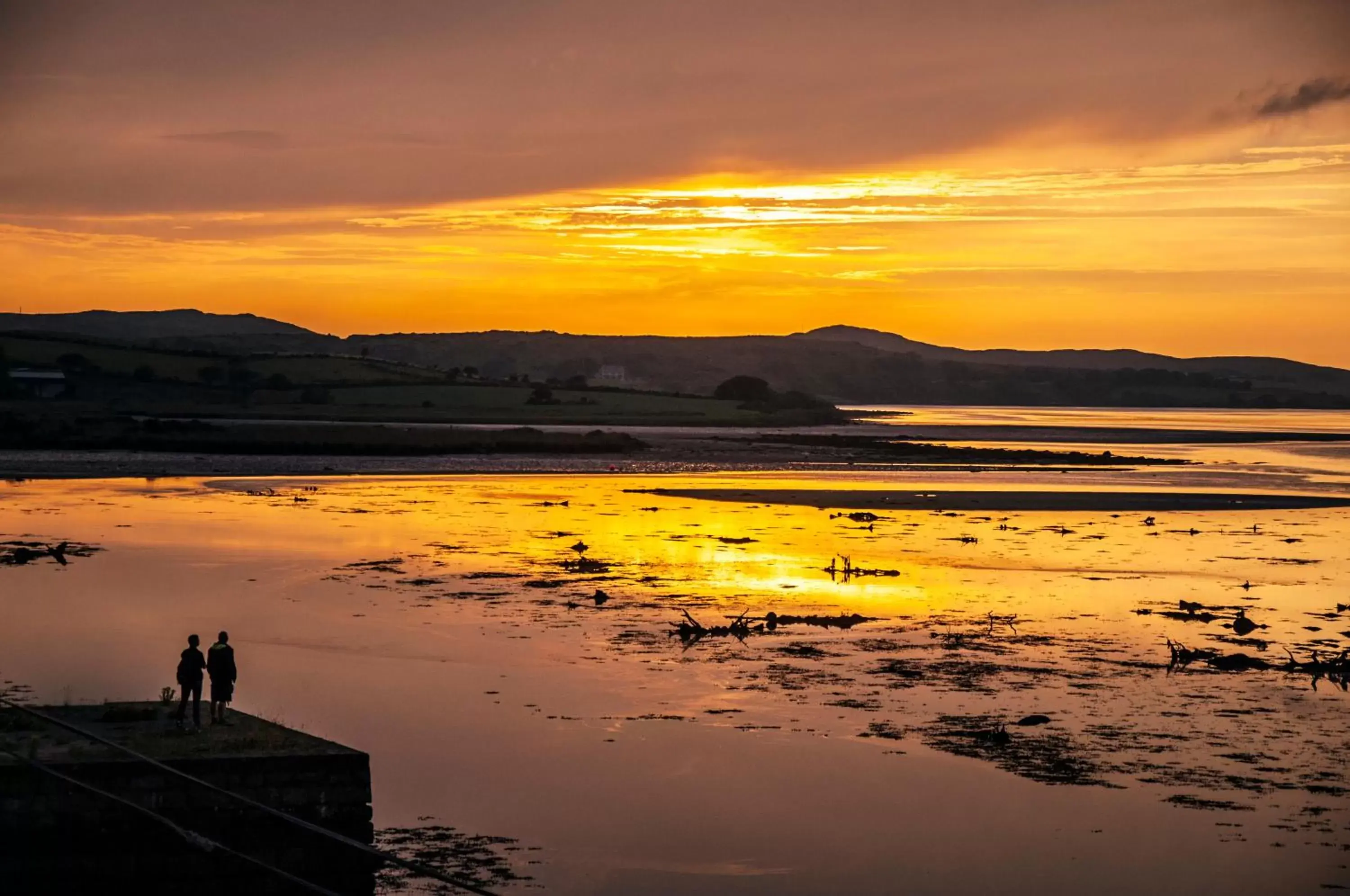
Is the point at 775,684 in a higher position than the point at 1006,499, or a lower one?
lower

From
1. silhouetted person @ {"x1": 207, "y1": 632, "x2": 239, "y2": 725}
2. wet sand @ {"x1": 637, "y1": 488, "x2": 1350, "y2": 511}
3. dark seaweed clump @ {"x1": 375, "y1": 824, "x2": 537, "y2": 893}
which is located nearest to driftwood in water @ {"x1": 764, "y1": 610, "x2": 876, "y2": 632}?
dark seaweed clump @ {"x1": 375, "y1": 824, "x2": 537, "y2": 893}

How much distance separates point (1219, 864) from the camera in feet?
60.5

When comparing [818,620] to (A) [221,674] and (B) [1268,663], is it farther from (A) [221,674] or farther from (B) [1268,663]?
(A) [221,674]

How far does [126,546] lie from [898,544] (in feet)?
86.7

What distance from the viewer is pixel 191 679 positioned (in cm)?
2020

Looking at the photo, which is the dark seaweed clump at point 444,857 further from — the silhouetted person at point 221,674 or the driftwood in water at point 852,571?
the driftwood in water at point 852,571

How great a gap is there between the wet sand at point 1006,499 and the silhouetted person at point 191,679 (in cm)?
4764

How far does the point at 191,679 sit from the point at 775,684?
469 inches

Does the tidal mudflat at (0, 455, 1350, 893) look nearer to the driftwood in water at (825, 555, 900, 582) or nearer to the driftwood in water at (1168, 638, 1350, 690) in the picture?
the driftwood in water at (1168, 638, 1350, 690)

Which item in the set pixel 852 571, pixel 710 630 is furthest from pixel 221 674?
pixel 852 571

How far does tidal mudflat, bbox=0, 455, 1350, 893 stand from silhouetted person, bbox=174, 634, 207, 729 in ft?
9.50

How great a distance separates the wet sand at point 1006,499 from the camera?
67750 mm

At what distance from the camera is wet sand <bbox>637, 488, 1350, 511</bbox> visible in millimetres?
67750

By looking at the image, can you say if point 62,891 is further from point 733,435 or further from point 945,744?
point 733,435
